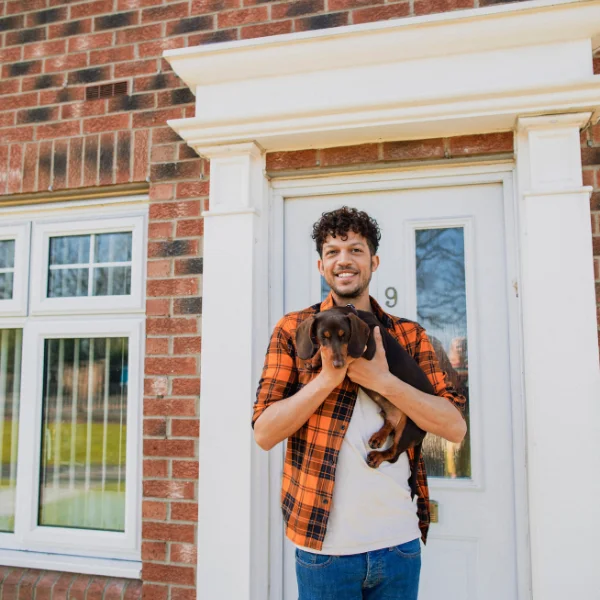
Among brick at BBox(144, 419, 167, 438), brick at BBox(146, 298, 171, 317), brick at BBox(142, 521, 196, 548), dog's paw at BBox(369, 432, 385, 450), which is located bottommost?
brick at BBox(142, 521, 196, 548)

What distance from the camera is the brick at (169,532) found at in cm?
276

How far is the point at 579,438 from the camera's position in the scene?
232cm

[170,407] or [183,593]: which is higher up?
[170,407]

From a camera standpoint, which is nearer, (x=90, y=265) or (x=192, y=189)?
(x=192, y=189)

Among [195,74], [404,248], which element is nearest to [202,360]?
[404,248]

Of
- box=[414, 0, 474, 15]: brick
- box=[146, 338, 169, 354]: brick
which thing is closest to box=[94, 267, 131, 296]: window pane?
box=[146, 338, 169, 354]: brick

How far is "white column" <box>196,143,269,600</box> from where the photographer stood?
2607mm

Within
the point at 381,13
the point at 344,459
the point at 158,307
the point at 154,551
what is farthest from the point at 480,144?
the point at 154,551

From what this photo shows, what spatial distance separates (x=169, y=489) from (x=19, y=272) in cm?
156

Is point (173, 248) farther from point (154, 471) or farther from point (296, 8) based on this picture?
point (296, 8)

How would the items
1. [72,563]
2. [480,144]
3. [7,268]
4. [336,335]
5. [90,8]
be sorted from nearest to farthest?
[336,335] → [480,144] → [72,563] → [90,8] → [7,268]

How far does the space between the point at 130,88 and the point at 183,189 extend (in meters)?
0.69

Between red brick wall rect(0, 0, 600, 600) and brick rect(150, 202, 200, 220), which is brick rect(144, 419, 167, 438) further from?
brick rect(150, 202, 200, 220)

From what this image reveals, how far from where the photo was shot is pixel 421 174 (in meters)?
2.76
